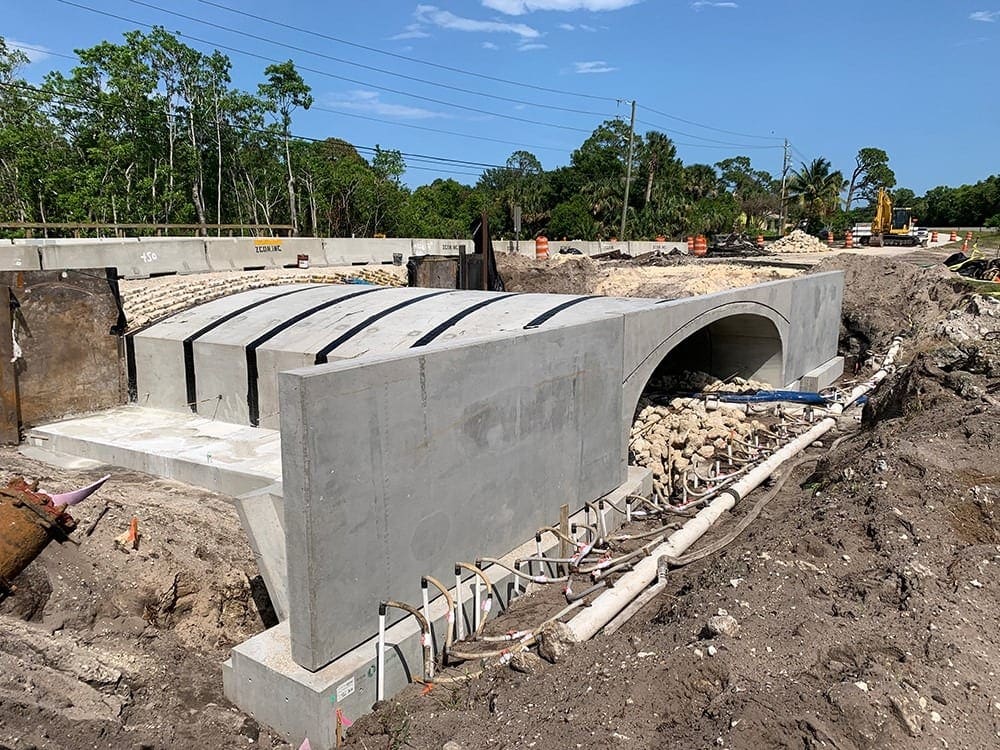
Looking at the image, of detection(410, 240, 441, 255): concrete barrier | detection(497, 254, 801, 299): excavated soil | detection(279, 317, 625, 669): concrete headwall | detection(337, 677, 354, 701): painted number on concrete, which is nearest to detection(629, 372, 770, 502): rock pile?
detection(279, 317, 625, 669): concrete headwall

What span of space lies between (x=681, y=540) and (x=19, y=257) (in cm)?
1560

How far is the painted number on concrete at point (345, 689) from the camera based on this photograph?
500 centimetres

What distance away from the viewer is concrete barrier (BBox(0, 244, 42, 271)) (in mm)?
15242

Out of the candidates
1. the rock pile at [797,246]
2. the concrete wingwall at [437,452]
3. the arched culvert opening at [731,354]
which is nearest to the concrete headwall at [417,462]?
the concrete wingwall at [437,452]

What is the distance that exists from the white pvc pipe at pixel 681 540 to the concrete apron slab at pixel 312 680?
1.08 m

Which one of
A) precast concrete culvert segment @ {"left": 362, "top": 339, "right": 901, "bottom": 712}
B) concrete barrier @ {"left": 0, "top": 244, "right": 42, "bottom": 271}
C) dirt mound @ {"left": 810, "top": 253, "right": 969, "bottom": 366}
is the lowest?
precast concrete culvert segment @ {"left": 362, "top": 339, "right": 901, "bottom": 712}

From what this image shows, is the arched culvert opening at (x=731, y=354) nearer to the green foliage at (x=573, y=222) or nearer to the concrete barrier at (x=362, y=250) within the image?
the concrete barrier at (x=362, y=250)

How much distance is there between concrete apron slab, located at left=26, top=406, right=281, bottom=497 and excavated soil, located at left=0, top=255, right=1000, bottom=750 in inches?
13.8

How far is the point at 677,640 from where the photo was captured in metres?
5.00

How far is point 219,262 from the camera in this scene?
19.6 metres

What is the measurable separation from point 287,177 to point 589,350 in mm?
34305

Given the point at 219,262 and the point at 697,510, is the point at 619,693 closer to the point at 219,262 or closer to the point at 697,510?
the point at 697,510

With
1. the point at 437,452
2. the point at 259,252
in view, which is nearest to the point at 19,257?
the point at 259,252

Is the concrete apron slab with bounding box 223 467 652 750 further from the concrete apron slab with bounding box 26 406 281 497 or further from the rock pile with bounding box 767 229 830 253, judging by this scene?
the rock pile with bounding box 767 229 830 253
